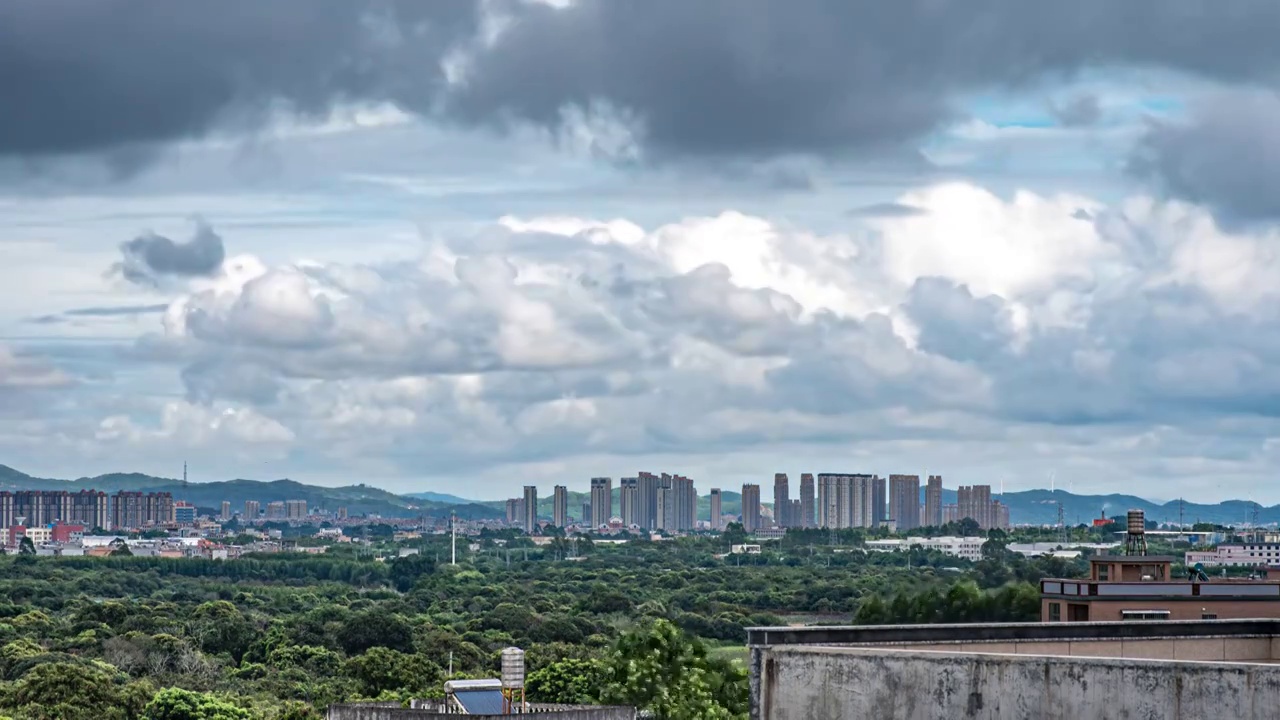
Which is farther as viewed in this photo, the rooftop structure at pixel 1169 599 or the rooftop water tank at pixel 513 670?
the rooftop structure at pixel 1169 599

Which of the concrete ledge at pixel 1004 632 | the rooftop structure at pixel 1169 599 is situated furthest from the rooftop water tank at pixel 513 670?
the rooftop structure at pixel 1169 599

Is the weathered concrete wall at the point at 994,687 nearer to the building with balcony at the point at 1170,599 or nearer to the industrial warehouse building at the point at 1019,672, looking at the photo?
the industrial warehouse building at the point at 1019,672

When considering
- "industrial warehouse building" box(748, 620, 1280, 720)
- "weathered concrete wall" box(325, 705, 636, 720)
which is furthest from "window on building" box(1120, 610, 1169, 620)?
"industrial warehouse building" box(748, 620, 1280, 720)

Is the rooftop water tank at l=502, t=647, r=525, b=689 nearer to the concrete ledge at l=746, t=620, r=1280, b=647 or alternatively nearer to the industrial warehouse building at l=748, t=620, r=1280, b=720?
the concrete ledge at l=746, t=620, r=1280, b=647

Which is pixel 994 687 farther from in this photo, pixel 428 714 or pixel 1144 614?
pixel 1144 614

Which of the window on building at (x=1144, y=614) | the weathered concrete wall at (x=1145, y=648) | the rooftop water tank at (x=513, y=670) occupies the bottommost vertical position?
the window on building at (x=1144, y=614)

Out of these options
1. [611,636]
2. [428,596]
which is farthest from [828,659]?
[428,596]
